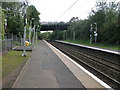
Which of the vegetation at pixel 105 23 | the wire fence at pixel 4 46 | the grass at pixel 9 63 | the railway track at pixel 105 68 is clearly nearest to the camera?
the grass at pixel 9 63

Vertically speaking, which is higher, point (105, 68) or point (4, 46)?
point (4, 46)

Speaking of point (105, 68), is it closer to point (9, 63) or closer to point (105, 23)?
point (9, 63)

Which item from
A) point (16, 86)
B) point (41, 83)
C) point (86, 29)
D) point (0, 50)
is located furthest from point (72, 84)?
point (86, 29)

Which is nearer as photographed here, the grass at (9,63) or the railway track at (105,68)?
the grass at (9,63)

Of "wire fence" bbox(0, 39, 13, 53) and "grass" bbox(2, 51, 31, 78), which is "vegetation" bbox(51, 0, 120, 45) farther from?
"grass" bbox(2, 51, 31, 78)

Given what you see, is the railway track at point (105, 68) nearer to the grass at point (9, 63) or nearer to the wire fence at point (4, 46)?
the grass at point (9, 63)

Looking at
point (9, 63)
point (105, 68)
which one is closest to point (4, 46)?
point (9, 63)

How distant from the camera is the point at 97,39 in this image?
64875mm

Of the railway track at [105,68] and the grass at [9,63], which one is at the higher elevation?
the grass at [9,63]

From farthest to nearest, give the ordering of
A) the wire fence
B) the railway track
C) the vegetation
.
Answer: the vegetation < the wire fence < the railway track

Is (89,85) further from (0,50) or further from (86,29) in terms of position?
(86,29)

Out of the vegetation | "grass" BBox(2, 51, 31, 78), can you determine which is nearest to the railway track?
"grass" BBox(2, 51, 31, 78)

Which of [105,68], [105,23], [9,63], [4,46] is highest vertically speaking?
[105,23]

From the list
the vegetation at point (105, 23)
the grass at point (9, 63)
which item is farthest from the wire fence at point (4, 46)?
the vegetation at point (105, 23)
